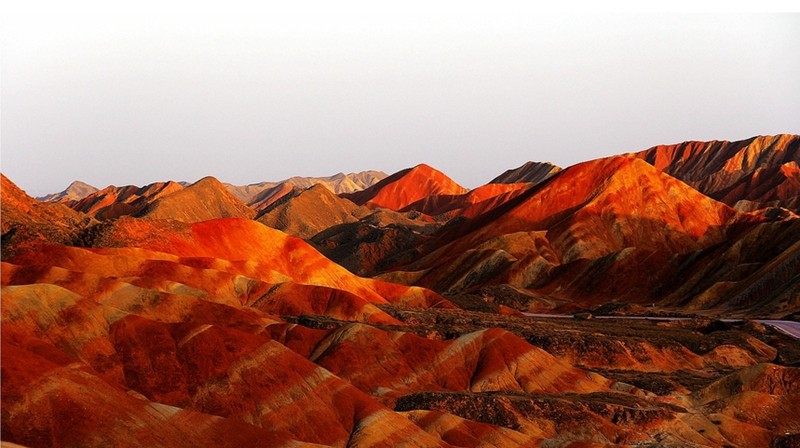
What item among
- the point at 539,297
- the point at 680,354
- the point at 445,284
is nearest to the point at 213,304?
the point at 680,354

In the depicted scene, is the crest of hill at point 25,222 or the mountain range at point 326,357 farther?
the crest of hill at point 25,222

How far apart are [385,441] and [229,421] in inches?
468

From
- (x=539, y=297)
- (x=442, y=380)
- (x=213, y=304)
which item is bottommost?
(x=539, y=297)

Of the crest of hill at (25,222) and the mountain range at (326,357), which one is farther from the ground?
the crest of hill at (25,222)

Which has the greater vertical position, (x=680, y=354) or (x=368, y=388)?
(x=368, y=388)

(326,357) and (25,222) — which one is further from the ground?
(25,222)

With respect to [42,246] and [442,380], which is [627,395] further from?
[42,246]

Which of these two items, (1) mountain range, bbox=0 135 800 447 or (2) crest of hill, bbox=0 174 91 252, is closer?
(1) mountain range, bbox=0 135 800 447

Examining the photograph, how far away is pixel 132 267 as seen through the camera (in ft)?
368

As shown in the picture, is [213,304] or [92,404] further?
[213,304]

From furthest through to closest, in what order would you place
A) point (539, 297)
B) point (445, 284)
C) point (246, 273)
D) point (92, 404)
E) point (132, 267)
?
point (445, 284) < point (539, 297) < point (246, 273) < point (132, 267) < point (92, 404)

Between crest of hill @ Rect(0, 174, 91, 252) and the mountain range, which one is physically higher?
crest of hill @ Rect(0, 174, 91, 252)

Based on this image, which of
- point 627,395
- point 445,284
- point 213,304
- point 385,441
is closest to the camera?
point 385,441

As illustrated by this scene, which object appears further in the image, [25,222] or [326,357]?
[25,222]
